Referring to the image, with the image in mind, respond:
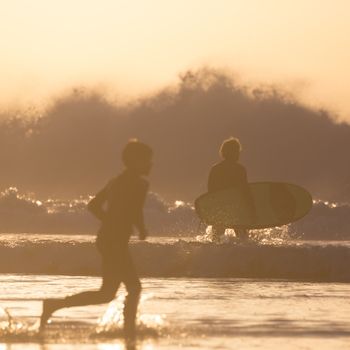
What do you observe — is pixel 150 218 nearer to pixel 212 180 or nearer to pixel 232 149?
pixel 212 180

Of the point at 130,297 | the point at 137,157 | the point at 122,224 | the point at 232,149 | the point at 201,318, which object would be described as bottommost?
the point at 201,318

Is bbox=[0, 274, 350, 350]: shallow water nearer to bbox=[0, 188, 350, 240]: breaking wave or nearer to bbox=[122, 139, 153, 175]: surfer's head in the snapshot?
bbox=[122, 139, 153, 175]: surfer's head

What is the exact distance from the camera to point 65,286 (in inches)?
695

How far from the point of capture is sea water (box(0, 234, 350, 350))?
11.5m

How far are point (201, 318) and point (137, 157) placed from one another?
1.99 meters

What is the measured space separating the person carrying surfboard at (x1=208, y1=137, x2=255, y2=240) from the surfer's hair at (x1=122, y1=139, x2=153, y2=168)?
738 centimetres

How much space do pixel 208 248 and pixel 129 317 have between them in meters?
9.47

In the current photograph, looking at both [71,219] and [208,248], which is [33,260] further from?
[71,219]

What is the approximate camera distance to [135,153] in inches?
476

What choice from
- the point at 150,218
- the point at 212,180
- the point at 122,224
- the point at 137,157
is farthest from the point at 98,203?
the point at 150,218

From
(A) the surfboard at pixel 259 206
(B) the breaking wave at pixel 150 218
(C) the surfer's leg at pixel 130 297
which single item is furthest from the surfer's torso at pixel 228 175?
(B) the breaking wave at pixel 150 218

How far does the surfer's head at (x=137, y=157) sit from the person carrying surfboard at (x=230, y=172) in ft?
24.2

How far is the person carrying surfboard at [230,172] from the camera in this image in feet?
64.3

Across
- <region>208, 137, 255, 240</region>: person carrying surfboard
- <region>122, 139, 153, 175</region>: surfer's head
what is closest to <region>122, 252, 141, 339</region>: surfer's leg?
<region>122, 139, 153, 175</region>: surfer's head
